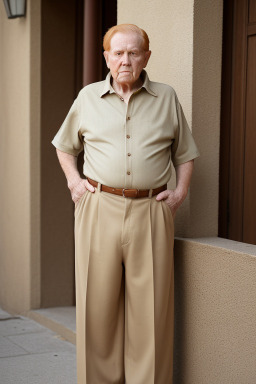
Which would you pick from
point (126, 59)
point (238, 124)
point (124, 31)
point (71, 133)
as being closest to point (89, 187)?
point (71, 133)

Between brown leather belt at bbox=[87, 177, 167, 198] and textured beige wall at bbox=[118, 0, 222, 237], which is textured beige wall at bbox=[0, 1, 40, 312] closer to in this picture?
textured beige wall at bbox=[118, 0, 222, 237]

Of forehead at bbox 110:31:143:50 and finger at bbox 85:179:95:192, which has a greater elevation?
forehead at bbox 110:31:143:50

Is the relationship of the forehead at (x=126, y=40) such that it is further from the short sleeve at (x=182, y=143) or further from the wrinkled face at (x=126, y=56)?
the short sleeve at (x=182, y=143)

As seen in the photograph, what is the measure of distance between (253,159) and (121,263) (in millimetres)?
1074

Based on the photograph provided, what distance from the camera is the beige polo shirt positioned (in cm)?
358

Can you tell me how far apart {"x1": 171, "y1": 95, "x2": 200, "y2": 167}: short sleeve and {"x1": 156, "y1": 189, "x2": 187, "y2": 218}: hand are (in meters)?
0.19

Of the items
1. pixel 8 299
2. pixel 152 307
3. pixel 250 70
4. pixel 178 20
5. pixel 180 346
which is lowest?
pixel 8 299

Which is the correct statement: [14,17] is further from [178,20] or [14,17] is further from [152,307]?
[152,307]

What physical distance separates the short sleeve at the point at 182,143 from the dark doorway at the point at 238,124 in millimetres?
516

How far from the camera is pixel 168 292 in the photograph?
371 centimetres

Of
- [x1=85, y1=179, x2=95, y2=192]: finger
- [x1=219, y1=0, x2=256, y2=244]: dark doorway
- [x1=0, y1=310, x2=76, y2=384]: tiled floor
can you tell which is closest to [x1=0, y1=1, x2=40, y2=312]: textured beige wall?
[x1=0, y1=310, x2=76, y2=384]: tiled floor

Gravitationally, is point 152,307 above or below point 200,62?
below

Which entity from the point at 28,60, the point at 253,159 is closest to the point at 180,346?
the point at 253,159

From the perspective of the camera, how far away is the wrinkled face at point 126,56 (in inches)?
138
